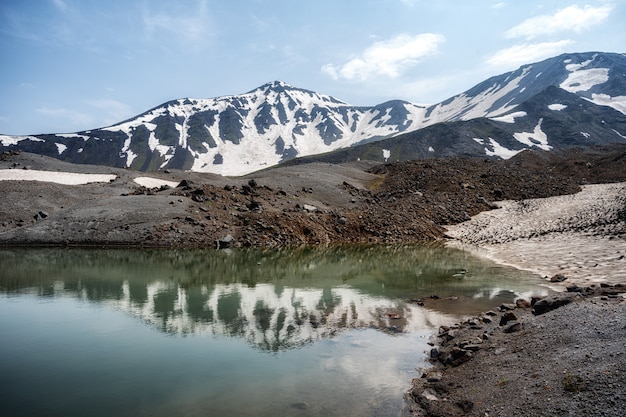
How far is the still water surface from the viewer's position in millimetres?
8766

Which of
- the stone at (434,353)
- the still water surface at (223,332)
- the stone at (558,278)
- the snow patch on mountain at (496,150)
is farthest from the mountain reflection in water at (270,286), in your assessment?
the snow patch on mountain at (496,150)

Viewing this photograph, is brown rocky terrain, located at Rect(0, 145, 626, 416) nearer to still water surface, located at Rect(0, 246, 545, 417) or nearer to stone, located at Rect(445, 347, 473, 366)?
stone, located at Rect(445, 347, 473, 366)

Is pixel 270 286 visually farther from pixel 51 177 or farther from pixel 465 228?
pixel 51 177

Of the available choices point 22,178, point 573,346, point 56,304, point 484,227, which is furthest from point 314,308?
point 22,178

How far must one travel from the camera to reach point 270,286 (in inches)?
802

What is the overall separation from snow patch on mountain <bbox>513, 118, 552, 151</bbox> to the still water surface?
160703mm

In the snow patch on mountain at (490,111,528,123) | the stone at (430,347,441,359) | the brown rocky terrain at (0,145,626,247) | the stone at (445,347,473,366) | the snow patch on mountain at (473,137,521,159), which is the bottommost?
the stone at (430,347,441,359)

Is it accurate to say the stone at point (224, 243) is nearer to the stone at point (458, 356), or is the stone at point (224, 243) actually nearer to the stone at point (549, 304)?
the stone at point (549, 304)

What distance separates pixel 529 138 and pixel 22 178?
175 metres

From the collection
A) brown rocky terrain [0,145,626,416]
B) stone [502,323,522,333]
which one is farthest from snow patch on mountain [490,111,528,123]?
stone [502,323,522,333]

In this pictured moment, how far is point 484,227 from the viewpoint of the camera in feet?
134

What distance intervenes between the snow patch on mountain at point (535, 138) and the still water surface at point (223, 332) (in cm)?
16070

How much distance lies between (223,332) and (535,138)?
187 meters

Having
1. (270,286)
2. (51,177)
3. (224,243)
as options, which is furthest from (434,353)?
(51,177)
